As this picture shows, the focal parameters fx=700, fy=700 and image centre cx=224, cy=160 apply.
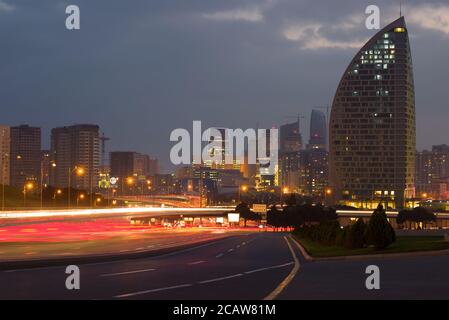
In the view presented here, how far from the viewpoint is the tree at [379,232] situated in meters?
33.4

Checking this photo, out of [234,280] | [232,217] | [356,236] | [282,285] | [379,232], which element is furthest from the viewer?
[232,217]

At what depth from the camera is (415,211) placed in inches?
4956

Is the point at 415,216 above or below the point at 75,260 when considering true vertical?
below

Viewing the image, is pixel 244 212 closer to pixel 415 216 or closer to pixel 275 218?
pixel 275 218

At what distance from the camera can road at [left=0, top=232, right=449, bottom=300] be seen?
18859 millimetres

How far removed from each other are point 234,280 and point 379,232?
41.7 feet

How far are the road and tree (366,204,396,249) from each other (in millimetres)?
3183

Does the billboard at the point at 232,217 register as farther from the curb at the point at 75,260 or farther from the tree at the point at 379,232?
the tree at the point at 379,232

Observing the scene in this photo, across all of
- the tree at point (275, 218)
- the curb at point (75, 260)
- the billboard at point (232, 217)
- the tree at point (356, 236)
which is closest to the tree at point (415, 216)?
the tree at point (275, 218)

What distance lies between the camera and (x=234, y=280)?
75.2 feet

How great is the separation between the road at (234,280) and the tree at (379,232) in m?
3.18

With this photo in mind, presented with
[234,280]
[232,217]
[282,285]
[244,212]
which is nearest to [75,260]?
[234,280]

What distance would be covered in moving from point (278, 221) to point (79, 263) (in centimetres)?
8861
